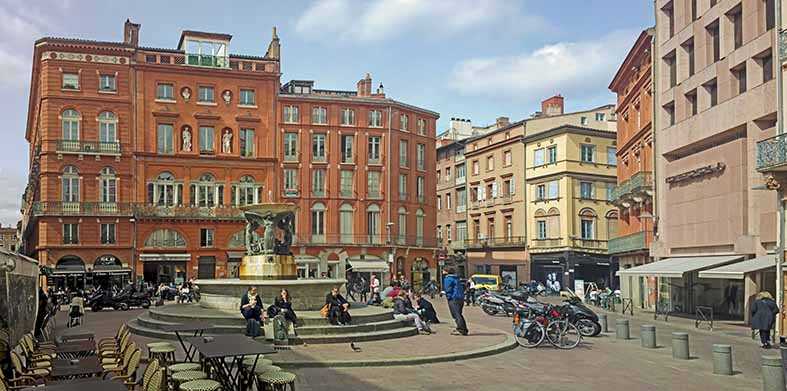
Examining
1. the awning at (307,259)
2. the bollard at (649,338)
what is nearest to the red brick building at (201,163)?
the awning at (307,259)

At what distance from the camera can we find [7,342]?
1188 cm

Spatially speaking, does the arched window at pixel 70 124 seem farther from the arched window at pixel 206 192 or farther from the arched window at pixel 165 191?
the arched window at pixel 206 192

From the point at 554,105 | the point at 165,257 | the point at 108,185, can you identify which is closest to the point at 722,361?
the point at 165,257

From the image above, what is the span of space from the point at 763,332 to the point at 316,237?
40.0 m

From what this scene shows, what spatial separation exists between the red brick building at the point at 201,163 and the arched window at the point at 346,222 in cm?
8

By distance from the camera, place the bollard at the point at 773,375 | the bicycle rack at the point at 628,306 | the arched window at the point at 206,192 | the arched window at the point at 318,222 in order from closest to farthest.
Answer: the bollard at the point at 773,375 < the bicycle rack at the point at 628,306 < the arched window at the point at 206,192 < the arched window at the point at 318,222

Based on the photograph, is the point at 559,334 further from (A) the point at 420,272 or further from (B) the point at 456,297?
(A) the point at 420,272

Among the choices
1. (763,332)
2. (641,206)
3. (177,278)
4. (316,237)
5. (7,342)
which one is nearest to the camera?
(7,342)

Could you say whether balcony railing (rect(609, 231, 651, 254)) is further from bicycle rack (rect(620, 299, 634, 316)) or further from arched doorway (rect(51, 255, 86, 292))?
arched doorway (rect(51, 255, 86, 292))

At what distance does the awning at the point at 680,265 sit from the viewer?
88.5 ft

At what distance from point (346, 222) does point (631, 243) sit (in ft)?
77.7

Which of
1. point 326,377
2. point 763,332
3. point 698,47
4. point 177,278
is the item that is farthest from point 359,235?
point 326,377

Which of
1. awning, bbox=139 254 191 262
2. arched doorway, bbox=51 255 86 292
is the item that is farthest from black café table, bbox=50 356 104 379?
awning, bbox=139 254 191 262

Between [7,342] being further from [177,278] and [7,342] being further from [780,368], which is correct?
[177,278]
